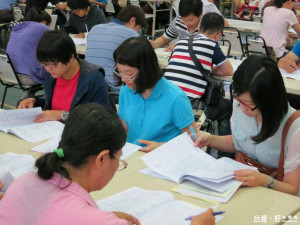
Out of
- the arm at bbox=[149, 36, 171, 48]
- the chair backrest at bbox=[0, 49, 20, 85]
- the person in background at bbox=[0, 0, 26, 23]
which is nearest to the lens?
the chair backrest at bbox=[0, 49, 20, 85]

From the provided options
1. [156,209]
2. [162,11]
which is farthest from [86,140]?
[162,11]

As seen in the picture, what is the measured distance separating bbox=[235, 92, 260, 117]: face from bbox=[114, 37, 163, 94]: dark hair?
23.1 inches

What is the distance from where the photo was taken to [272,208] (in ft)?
5.35

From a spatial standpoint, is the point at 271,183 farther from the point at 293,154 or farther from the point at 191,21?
the point at 191,21

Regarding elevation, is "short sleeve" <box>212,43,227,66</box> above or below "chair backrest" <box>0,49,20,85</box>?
above

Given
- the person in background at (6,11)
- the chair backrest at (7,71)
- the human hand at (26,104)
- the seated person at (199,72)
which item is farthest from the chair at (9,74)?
the person in background at (6,11)

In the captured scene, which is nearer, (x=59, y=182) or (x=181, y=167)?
(x=59, y=182)

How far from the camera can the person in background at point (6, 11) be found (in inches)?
305

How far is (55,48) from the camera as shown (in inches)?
99.4

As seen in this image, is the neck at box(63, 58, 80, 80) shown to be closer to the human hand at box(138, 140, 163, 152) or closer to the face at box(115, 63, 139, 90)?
the face at box(115, 63, 139, 90)

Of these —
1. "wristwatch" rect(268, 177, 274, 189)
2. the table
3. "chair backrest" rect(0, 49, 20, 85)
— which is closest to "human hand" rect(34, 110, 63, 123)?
the table

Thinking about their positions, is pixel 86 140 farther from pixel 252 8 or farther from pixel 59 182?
pixel 252 8

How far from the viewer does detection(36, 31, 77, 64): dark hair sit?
8.29 feet

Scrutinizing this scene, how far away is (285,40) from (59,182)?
5014mm
